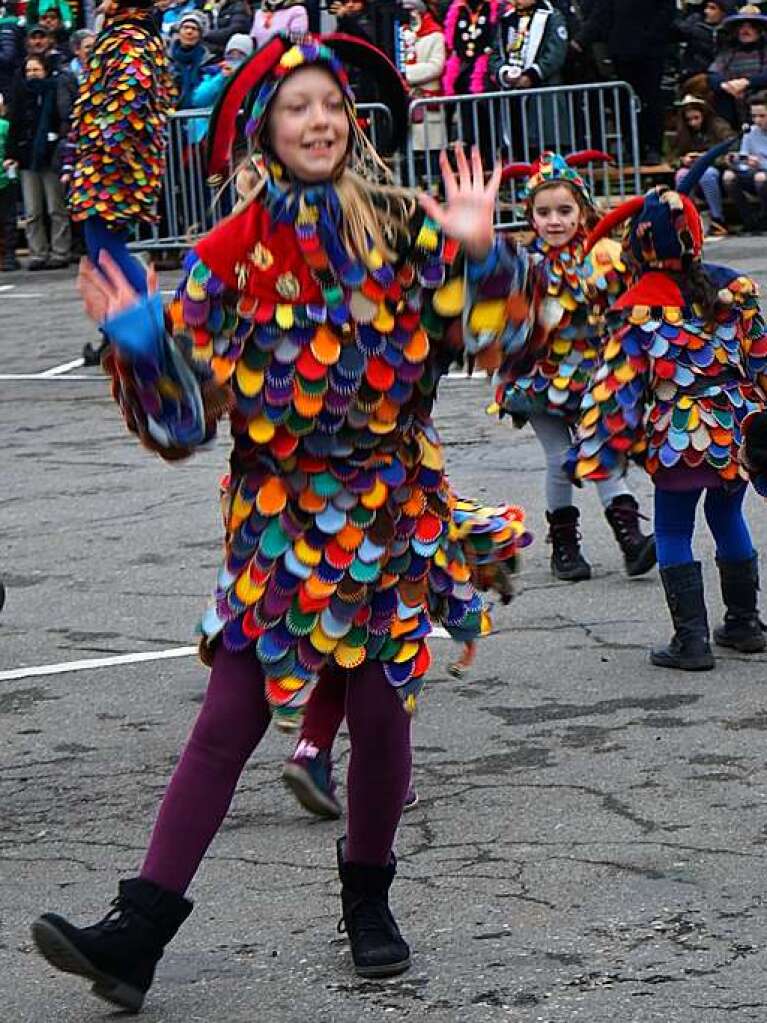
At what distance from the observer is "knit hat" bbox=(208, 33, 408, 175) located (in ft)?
13.8

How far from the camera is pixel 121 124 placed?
12273mm

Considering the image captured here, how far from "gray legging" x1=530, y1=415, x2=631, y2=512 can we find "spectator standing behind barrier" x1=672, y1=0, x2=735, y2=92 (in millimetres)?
11061

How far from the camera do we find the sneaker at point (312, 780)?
4.86 m

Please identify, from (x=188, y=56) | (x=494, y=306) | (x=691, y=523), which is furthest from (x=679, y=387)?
(x=188, y=56)

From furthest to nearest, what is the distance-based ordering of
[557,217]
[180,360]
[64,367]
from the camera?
[64,367] < [557,217] < [180,360]

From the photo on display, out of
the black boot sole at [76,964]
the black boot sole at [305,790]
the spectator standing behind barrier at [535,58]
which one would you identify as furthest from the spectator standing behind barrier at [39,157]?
the black boot sole at [76,964]

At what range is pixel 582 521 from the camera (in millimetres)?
9102

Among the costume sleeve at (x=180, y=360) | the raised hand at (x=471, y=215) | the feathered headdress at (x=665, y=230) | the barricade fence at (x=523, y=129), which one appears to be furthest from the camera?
the barricade fence at (x=523, y=129)

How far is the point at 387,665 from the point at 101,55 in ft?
28.4

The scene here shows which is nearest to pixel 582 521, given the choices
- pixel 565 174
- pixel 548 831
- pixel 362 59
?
pixel 565 174

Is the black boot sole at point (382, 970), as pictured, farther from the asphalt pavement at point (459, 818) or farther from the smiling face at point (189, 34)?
the smiling face at point (189, 34)

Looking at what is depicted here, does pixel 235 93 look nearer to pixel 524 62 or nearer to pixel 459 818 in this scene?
pixel 459 818

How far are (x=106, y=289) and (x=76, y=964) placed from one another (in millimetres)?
1292

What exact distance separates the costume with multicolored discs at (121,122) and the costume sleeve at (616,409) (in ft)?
19.9
